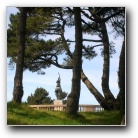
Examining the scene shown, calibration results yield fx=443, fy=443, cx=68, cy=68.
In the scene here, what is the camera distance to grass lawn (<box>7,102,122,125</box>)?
12.5 ft

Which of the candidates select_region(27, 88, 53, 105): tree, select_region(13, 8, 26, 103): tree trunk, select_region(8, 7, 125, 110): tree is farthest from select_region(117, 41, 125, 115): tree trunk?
select_region(13, 8, 26, 103): tree trunk

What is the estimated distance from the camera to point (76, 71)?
385 centimetres

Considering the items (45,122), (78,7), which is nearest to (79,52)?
(78,7)

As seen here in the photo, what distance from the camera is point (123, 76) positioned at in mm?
3799

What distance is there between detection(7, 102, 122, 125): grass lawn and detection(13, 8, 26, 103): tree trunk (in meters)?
→ 0.09

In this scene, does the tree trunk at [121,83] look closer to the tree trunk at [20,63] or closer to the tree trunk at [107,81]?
the tree trunk at [107,81]

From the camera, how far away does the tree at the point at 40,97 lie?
3793mm

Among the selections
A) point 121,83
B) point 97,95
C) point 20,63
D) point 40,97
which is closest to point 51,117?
point 40,97

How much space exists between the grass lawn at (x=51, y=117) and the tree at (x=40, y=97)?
0.07 m

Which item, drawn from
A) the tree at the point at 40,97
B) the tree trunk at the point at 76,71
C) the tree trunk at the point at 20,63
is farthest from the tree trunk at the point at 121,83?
the tree trunk at the point at 20,63

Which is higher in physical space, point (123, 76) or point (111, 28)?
point (111, 28)

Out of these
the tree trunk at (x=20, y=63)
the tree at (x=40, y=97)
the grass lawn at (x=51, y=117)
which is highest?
the tree trunk at (x=20, y=63)
